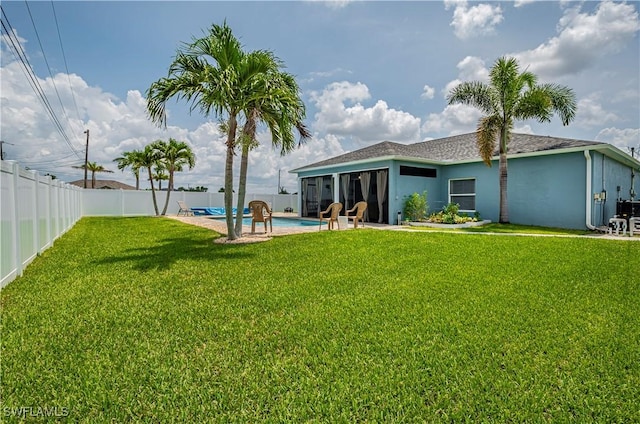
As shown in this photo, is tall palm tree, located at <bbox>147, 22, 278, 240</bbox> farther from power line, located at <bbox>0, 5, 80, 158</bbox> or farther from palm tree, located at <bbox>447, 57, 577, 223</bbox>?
palm tree, located at <bbox>447, 57, 577, 223</bbox>

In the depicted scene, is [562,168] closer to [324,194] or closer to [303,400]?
[324,194]

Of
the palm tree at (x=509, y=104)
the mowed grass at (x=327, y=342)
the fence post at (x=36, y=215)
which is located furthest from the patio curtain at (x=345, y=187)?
the fence post at (x=36, y=215)

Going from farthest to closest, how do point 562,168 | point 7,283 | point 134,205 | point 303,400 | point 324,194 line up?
point 134,205 < point 324,194 < point 562,168 < point 7,283 < point 303,400

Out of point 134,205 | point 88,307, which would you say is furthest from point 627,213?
point 134,205

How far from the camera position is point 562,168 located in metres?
13.4

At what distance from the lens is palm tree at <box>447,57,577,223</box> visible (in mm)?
14031

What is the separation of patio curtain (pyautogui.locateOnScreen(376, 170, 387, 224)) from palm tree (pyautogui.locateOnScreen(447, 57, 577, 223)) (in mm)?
4268

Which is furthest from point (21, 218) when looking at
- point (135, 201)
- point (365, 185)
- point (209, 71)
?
point (135, 201)

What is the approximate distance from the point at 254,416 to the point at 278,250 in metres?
5.79

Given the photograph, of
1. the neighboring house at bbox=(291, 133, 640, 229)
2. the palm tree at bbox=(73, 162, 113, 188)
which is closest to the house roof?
the neighboring house at bbox=(291, 133, 640, 229)

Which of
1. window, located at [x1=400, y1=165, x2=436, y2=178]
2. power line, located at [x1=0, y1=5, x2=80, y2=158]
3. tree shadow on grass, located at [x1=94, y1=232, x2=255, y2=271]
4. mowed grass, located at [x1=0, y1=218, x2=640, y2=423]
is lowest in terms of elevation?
mowed grass, located at [x1=0, y1=218, x2=640, y2=423]

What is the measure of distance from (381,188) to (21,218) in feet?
43.9

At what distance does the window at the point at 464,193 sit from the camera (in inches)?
652

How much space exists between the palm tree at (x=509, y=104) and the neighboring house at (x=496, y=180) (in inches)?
34.5
